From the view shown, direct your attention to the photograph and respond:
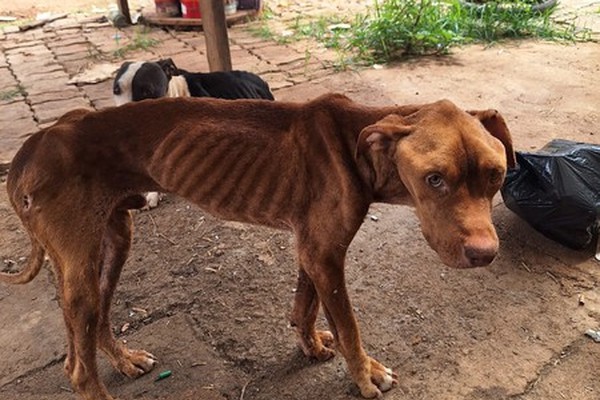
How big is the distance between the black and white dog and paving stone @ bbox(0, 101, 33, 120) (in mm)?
1523

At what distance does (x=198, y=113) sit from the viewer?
6.99 feet

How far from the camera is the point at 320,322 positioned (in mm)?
2854

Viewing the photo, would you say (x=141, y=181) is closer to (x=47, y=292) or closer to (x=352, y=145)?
(x=352, y=145)

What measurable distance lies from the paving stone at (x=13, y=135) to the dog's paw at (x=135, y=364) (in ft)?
7.75

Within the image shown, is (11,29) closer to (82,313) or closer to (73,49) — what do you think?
(73,49)

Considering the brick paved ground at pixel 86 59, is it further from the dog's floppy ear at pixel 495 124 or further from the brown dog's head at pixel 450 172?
the dog's floppy ear at pixel 495 124

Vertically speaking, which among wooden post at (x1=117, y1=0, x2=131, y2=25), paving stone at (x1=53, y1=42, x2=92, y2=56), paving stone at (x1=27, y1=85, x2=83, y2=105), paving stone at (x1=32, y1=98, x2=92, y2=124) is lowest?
paving stone at (x1=32, y1=98, x2=92, y2=124)

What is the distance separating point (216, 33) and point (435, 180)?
323cm

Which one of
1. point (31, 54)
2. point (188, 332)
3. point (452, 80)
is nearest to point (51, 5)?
point (31, 54)

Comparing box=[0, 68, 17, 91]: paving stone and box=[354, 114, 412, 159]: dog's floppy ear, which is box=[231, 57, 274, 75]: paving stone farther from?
box=[354, 114, 412, 159]: dog's floppy ear

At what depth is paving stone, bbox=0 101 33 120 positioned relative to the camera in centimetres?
493

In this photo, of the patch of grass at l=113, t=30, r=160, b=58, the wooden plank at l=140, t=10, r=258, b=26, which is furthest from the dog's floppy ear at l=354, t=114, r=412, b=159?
the wooden plank at l=140, t=10, r=258, b=26

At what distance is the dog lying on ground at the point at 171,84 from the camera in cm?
369

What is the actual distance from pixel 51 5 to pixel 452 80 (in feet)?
21.3
